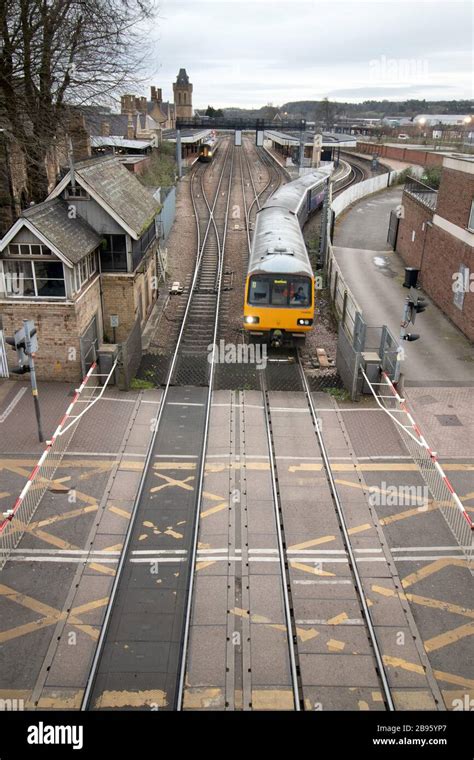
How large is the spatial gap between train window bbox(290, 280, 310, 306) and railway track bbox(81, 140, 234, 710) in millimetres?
3432

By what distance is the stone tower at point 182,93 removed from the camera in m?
132

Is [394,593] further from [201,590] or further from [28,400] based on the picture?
[28,400]

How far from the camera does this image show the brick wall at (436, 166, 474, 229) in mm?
19391

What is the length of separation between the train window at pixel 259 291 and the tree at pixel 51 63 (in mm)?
8876

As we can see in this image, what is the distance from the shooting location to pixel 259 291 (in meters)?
16.9

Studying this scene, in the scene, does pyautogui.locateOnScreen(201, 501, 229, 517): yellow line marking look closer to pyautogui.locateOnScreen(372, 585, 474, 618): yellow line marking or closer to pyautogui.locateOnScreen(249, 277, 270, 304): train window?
pyautogui.locateOnScreen(372, 585, 474, 618): yellow line marking

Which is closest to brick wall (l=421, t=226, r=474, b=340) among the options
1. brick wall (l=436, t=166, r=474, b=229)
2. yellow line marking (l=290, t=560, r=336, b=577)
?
brick wall (l=436, t=166, r=474, b=229)

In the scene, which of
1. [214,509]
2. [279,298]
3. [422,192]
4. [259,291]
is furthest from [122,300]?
[422,192]

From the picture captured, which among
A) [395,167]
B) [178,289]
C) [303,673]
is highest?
[395,167]

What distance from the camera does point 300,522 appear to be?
10.4 m

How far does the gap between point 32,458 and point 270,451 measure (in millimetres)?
5240

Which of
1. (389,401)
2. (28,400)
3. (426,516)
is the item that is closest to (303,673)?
(426,516)

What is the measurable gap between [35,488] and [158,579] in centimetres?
346
